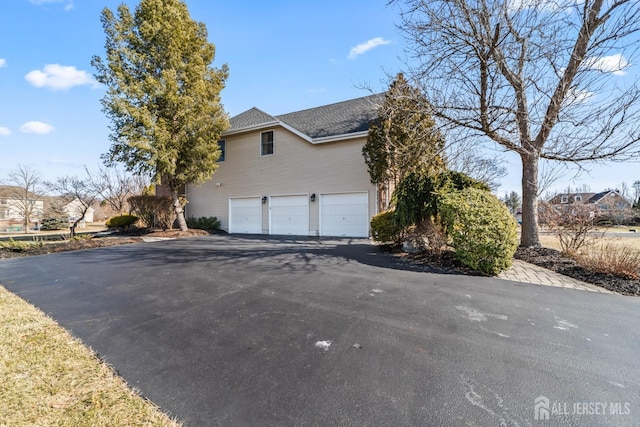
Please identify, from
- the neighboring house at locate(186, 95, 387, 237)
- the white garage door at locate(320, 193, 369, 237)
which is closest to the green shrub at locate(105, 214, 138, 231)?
the neighboring house at locate(186, 95, 387, 237)

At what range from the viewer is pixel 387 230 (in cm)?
854

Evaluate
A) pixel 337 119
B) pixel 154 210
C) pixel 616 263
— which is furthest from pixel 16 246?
pixel 616 263

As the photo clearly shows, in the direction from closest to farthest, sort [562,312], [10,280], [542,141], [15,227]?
1. [562,312]
2. [10,280]
3. [542,141]
4. [15,227]

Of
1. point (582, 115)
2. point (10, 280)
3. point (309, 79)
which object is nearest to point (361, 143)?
point (309, 79)

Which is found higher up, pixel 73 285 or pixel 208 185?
pixel 208 185

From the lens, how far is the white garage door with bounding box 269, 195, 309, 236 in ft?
46.0

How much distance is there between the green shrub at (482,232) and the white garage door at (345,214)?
6.00m

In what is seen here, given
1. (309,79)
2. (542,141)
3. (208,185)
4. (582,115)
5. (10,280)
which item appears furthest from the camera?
(208,185)

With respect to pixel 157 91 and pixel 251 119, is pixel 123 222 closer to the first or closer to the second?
pixel 157 91

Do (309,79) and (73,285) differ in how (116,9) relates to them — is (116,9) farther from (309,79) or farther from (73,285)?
(73,285)

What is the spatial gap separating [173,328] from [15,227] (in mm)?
42350

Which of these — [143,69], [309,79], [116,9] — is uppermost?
[116,9]

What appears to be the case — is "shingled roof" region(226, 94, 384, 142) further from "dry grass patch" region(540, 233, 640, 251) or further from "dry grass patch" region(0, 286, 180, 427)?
"dry grass patch" region(0, 286, 180, 427)

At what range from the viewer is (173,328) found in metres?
3.33
